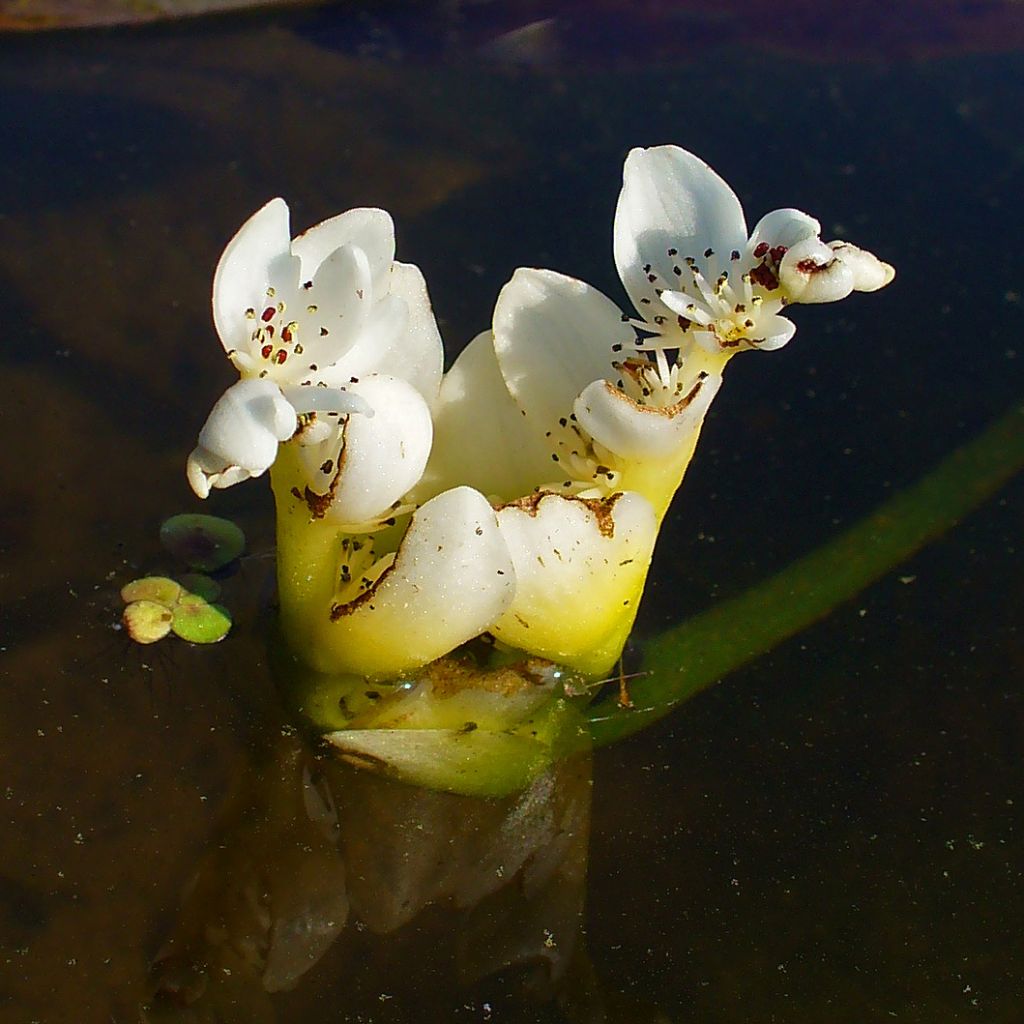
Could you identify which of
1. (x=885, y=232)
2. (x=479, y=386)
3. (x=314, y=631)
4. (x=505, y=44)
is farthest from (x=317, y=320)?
(x=505, y=44)

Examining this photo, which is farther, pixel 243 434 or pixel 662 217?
pixel 662 217

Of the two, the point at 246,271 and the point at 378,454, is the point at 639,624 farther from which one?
the point at 246,271

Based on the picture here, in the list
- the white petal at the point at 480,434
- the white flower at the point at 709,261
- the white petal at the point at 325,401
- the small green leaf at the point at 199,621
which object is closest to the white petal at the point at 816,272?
Answer: the white flower at the point at 709,261

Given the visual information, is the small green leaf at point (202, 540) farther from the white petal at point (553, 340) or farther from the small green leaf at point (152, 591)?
the white petal at point (553, 340)

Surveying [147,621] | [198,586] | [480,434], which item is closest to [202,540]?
[198,586]

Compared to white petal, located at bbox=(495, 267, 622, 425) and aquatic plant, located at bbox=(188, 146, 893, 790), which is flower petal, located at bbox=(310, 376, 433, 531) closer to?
aquatic plant, located at bbox=(188, 146, 893, 790)

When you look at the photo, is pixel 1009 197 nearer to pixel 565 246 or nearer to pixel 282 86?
pixel 565 246

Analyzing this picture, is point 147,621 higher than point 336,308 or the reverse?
the reverse
